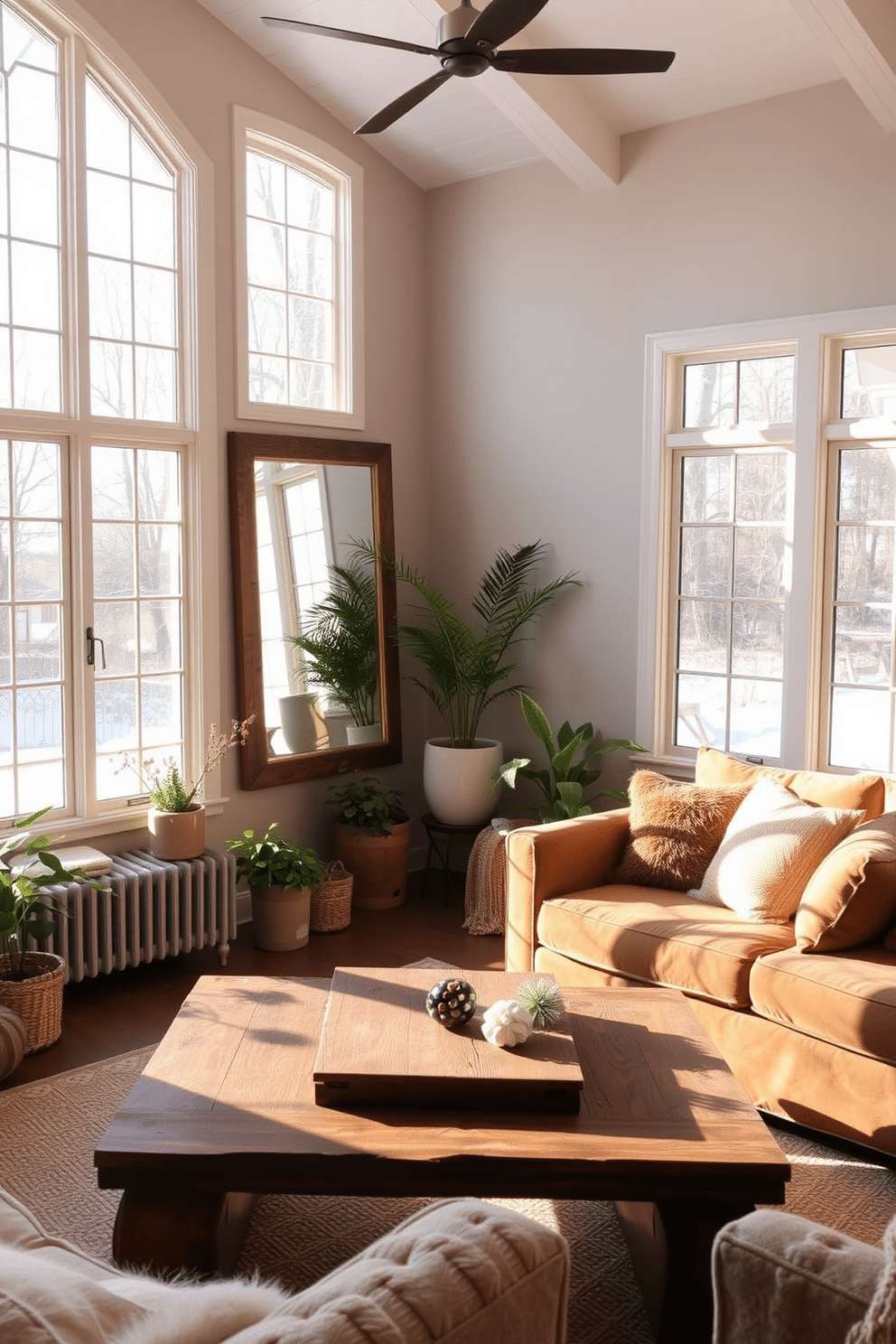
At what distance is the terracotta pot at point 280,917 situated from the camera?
506 centimetres

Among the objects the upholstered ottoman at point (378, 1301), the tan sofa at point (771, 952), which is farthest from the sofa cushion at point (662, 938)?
the upholstered ottoman at point (378, 1301)

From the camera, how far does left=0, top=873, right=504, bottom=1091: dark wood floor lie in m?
4.13

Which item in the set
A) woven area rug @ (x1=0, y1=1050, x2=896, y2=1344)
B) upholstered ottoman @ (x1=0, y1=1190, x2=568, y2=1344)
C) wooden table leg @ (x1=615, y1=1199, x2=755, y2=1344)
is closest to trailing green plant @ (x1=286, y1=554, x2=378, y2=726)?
woven area rug @ (x1=0, y1=1050, x2=896, y2=1344)

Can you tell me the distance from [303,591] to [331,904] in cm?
148

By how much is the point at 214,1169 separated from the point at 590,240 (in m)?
4.44

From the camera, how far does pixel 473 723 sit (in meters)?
5.88

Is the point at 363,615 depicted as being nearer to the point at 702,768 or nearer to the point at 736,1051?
the point at 702,768

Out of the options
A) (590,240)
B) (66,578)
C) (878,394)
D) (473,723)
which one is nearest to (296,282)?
(590,240)

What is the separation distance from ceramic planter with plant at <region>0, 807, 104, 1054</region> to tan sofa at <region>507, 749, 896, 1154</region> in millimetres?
1610

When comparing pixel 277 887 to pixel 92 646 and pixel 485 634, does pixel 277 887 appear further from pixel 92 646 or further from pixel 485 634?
pixel 485 634

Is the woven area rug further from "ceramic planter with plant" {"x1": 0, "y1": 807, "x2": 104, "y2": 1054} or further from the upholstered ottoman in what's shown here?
the upholstered ottoman

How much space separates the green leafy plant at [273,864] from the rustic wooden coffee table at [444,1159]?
2203 mm

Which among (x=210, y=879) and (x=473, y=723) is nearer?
(x=210, y=879)

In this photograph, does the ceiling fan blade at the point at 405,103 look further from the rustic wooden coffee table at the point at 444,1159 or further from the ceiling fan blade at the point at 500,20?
the rustic wooden coffee table at the point at 444,1159
